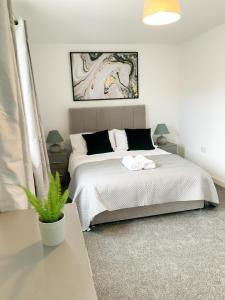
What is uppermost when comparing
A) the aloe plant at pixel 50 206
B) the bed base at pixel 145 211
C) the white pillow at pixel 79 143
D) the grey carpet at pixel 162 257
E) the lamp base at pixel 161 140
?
the aloe plant at pixel 50 206

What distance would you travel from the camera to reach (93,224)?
9.24 ft

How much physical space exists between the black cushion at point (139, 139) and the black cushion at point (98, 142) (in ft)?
1.21

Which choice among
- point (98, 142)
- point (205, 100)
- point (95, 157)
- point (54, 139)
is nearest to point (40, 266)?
point (95, 157)

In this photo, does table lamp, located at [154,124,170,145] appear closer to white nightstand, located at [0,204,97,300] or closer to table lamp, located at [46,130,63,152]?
table lamp, located at [46,130,63,152]

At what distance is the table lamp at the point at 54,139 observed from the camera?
162 inches

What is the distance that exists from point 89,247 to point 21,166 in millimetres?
A: 1371

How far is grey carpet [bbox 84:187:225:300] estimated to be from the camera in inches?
73.2

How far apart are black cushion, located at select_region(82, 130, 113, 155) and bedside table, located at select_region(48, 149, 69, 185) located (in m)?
0.46

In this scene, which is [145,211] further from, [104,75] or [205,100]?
[104,75]

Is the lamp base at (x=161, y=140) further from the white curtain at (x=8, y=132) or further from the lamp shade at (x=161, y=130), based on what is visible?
the white curtain at (x=8, y=132)

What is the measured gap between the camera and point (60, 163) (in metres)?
4.11

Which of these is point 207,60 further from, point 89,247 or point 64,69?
point 89,247

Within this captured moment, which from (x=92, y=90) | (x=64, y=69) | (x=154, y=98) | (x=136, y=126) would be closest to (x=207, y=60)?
(x=154, y=98)

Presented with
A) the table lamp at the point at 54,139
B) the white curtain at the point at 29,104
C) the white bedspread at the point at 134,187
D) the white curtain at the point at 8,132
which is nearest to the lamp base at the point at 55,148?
the table lamp at the point at 54,139
